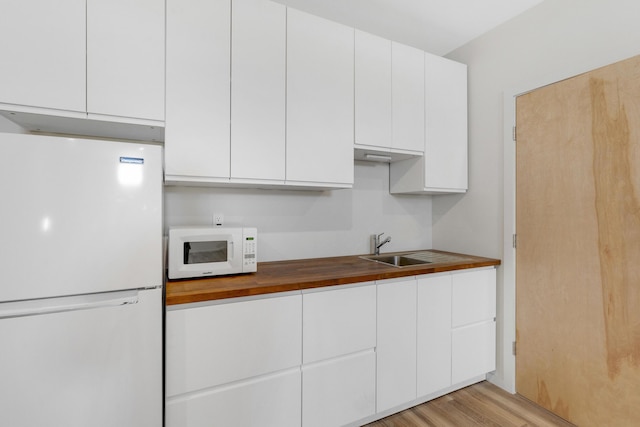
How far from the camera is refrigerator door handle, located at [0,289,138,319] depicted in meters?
1.03

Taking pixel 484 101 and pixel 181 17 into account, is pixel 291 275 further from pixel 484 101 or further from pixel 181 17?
pixel 484 101

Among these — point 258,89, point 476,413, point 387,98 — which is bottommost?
point 476,413

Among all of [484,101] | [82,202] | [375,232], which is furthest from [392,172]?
[82,202]

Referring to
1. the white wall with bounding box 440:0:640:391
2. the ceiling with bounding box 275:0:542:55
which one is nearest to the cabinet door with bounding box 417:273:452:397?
the white wall with bounding box 440:0:640:391

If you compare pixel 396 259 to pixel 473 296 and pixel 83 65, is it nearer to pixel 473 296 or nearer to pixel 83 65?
pixel 473 296

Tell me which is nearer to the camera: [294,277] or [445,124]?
[294,277]

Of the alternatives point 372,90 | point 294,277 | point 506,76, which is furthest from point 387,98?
point 294,277

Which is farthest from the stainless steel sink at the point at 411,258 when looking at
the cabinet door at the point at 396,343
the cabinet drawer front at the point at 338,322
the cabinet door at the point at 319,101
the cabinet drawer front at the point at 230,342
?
the cabinet drawer front at the point at 230,342

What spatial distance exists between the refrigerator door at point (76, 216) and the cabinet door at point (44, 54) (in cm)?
34

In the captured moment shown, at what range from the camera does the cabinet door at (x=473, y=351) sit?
202 centimetres

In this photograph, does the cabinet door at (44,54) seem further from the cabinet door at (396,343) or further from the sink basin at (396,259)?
the sink basin at (396,259)

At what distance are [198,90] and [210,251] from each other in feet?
2.76

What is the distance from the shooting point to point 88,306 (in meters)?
1.12

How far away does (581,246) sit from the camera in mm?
1726
